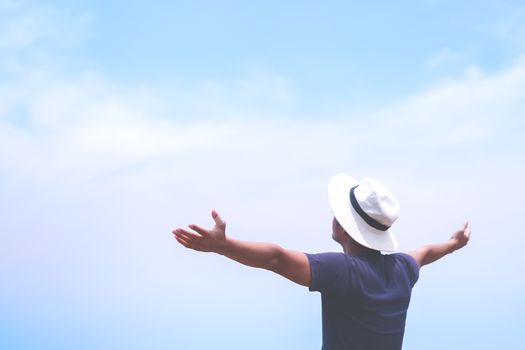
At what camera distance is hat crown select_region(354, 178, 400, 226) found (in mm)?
4727

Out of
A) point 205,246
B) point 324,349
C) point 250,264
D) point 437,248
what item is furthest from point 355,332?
point 437,248

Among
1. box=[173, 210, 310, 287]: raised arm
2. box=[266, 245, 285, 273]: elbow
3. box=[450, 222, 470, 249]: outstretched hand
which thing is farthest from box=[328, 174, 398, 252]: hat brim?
box=[450, 222, 470, 249]: outstretched hand

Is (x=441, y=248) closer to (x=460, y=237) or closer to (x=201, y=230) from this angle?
(x=460, y=237)

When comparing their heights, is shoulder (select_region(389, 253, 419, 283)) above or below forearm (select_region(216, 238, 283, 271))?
above

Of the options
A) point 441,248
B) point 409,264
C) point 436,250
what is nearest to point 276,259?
point 409,264

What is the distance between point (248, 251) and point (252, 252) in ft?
0.10

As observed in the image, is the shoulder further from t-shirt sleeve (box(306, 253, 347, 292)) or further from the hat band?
t-shirt sleeve (box(306, 253, 347, 292))

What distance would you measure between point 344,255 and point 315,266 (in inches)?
12.4

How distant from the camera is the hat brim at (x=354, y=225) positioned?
15.4 ft

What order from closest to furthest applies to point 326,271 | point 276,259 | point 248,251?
1. point 248,251
2. point 276,259
3. point 326,271

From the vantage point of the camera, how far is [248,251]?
156 inches

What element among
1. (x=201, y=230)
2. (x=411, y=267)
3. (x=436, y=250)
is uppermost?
(x=436, y=250)

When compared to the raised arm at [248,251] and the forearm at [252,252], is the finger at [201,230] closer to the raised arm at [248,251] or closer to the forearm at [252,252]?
the raised arm at [248,251]

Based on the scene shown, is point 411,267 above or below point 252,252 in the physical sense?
above
